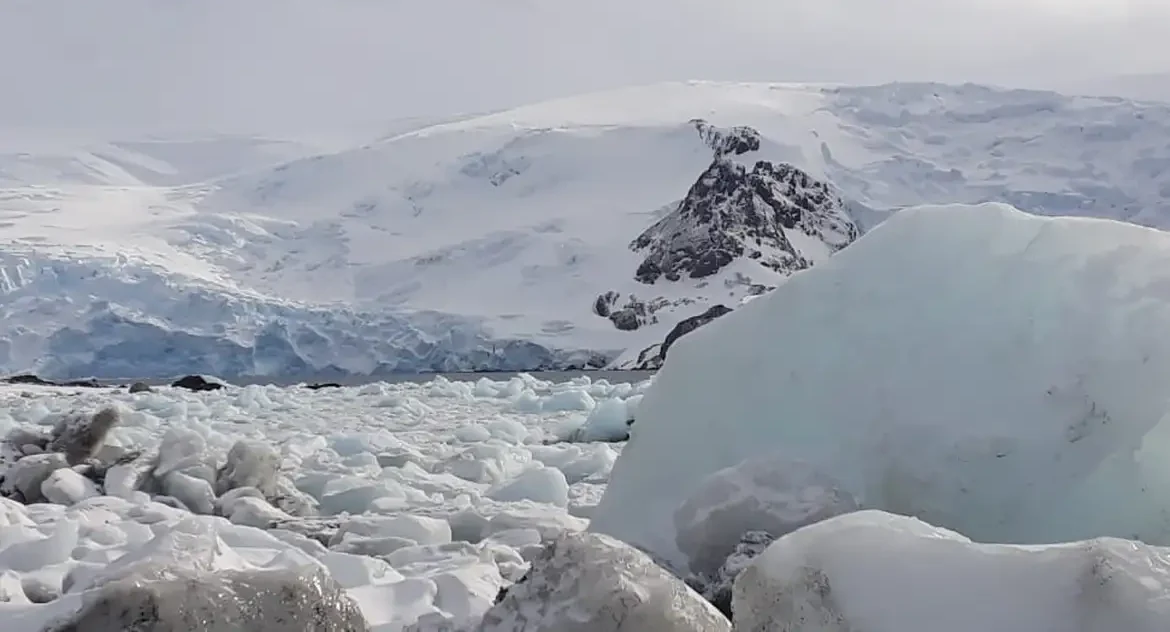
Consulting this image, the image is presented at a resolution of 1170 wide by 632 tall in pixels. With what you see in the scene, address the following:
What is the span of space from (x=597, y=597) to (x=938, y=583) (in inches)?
25.3

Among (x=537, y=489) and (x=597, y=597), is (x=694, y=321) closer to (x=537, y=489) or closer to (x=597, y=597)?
(x=537, y=489)

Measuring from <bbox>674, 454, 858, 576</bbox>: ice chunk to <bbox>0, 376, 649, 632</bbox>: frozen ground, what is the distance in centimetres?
64

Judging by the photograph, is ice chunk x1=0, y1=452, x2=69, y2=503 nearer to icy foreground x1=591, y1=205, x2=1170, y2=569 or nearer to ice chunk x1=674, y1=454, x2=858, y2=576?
icy foreground x1=591, y1=205, x2=1170, y2=569

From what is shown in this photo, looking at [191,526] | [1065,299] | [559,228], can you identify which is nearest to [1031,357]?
[1065,299]

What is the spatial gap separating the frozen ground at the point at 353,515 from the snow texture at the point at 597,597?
0.51 metres

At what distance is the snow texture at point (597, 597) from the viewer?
207 cm

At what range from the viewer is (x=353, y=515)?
17.5ft

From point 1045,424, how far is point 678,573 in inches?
45.3

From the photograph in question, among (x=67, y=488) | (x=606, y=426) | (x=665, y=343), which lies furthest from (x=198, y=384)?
(x=665, y=343)

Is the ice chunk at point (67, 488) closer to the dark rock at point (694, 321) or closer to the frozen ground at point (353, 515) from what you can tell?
the frozen ground at point (353, 515)

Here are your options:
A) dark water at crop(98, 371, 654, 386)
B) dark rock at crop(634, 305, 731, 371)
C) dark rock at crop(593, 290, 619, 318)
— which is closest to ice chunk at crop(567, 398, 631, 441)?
dark water at crop(98, 371, 654, 386)

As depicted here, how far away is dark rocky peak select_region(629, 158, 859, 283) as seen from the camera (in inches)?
2980

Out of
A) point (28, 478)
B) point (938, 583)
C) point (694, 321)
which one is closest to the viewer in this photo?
point (938, 583)

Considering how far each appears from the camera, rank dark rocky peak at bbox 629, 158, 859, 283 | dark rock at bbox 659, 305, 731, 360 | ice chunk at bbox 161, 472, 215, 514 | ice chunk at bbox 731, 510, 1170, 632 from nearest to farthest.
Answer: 1. ice chunk at bbox 731, 510, 1170, 632
2. ice chunk at bbox 161, 472, 215, 514
3. dark rock at bbox 659, 305, 731, 360
4. dark rocky peak at bbox 629, 158, 859, 283
